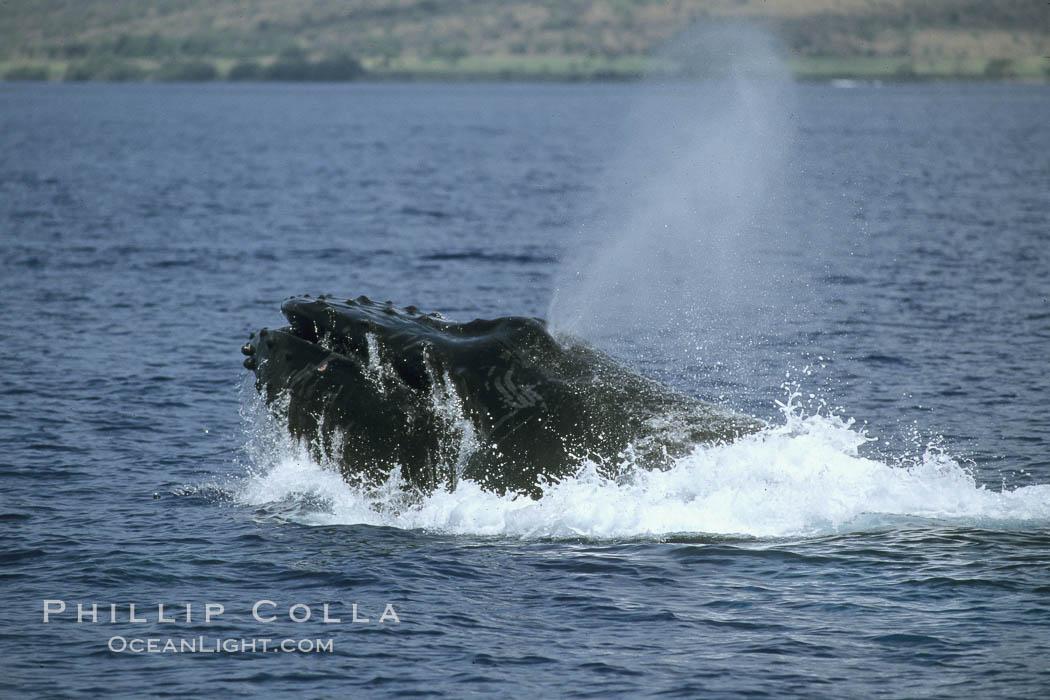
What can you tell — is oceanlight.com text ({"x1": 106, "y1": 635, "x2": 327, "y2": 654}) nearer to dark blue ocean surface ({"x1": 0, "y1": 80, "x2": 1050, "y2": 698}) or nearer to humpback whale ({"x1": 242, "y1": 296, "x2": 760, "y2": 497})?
dark blue ocean surface ({"x1": 0, "y1": 80, "x2": 1050, "y2": 698})

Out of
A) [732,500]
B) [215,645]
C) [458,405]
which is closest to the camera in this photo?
[215,645]

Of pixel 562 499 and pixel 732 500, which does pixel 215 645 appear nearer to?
pixel 562 499

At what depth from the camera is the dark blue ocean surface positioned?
13.5 metres

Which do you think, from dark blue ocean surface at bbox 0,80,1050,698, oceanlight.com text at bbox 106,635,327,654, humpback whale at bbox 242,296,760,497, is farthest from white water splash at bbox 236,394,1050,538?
oceanlight.com text at bbox 106,635,327,654

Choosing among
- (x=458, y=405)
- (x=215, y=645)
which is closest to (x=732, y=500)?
(x=458, y=405)

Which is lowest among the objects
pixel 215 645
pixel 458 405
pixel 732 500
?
pixel 215 645

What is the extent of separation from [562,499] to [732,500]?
7.15 feet

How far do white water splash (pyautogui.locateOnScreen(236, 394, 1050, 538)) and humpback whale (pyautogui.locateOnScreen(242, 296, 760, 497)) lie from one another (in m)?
0.24

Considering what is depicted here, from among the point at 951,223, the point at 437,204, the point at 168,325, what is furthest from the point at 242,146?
the point at 168,325

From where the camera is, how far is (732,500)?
16.8m

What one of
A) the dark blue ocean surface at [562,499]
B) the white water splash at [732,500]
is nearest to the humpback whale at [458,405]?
the white water splash at [732,500]

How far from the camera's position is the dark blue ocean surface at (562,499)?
13539mm

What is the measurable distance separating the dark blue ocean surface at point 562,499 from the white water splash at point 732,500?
40 mm

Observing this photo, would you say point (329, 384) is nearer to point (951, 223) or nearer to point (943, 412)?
point (943, 412)
